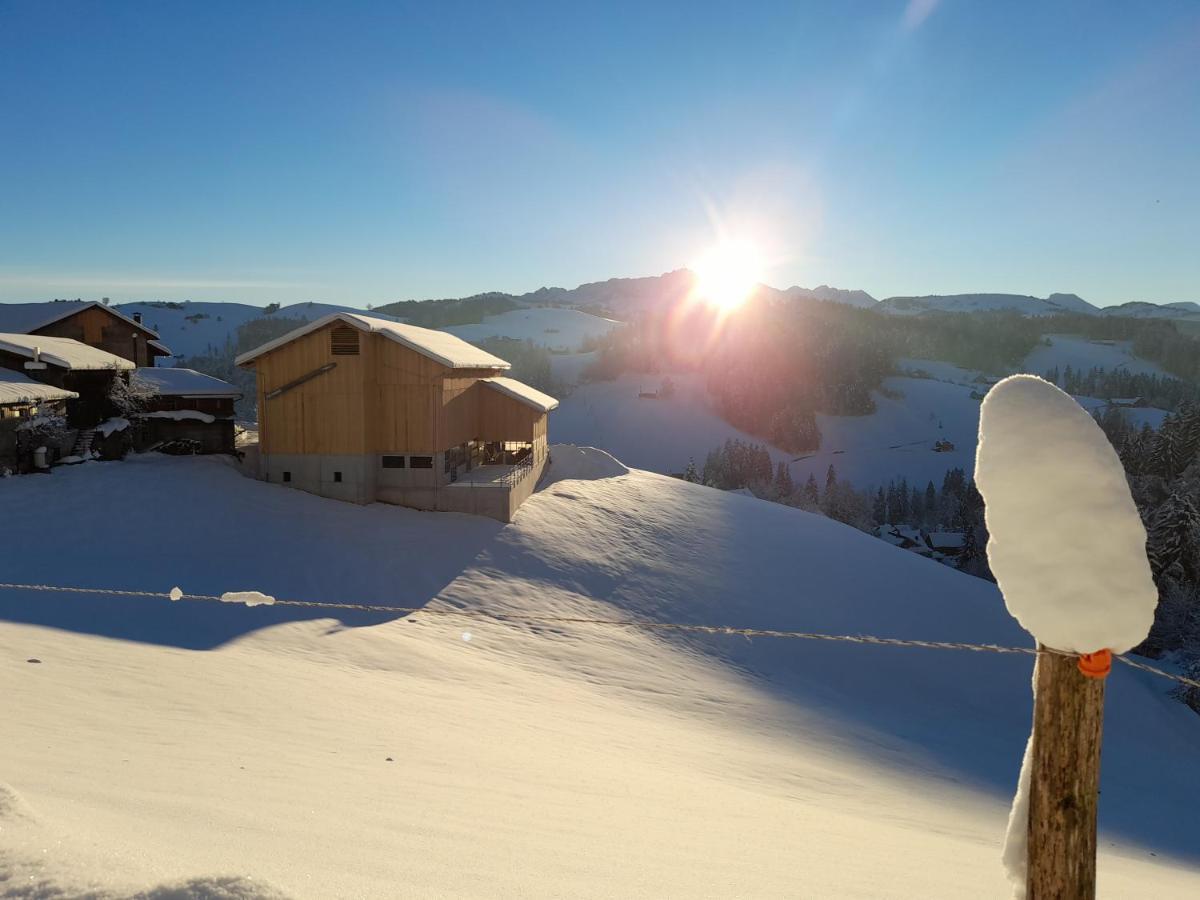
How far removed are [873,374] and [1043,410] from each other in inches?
7134

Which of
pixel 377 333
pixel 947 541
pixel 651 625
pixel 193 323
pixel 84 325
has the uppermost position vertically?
pixel 193 323

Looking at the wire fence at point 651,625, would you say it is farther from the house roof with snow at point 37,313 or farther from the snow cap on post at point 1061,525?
the house roof with snow at point 37,313

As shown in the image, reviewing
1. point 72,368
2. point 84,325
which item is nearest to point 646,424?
point 84,325

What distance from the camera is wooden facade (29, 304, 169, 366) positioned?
3884cm

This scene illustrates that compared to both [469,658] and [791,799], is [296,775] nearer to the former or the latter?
[791,799]

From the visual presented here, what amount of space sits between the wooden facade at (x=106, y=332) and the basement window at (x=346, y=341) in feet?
55.9

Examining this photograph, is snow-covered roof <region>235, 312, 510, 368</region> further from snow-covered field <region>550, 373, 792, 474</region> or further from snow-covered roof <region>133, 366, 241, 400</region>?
snow-covered field <region>550, 373, 792, 474</region>

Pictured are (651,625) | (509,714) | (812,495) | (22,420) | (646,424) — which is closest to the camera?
(651,625)

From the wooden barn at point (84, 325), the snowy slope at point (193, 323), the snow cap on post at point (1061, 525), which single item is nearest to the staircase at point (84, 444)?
the wooden barn at point (84, 325)

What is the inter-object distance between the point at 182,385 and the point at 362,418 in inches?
545

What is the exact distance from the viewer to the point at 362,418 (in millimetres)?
28172

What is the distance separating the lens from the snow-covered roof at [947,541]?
69.6 meters

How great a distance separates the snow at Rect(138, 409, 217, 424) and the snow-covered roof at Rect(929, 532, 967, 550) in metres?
62.4

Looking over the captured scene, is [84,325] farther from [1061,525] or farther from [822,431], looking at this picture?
[822,431]
